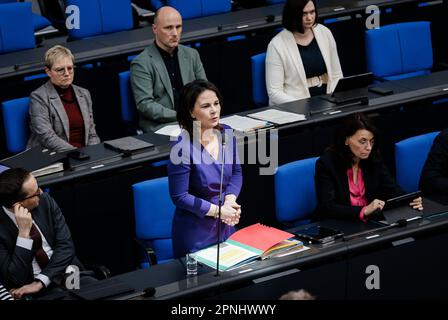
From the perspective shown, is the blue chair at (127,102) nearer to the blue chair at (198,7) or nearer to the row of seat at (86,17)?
the row of seat at (86,17)

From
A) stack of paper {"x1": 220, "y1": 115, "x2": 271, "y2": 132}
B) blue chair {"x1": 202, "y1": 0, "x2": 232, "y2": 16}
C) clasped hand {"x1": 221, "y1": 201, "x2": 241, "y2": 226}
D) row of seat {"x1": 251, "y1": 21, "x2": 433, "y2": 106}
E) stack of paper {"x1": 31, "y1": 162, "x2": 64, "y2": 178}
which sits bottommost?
clasped hand {"x1": 221, "y1": 201, "x2": 241, "y2": 226}

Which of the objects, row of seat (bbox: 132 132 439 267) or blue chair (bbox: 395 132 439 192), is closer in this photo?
row of seat (bbox: 132 132 439 267)

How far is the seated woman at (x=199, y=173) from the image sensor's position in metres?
4.28

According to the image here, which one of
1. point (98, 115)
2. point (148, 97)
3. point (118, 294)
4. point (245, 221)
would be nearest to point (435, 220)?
point (245, 221)

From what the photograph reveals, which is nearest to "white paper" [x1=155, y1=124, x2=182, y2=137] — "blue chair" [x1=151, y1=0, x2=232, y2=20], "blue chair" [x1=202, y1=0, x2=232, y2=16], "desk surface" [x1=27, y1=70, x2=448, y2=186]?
"desk surface" [x1=27, y1=70, x2=448, y2=186]

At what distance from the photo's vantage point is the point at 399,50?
21.9 ft

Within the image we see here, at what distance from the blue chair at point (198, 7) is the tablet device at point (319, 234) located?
10.2 ft

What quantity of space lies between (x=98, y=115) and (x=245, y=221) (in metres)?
1.43

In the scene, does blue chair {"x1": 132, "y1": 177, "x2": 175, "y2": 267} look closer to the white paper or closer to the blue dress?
the blue dress

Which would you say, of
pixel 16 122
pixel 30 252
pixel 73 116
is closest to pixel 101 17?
pixel 73 116

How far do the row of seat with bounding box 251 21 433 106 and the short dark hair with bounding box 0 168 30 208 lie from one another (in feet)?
7.74

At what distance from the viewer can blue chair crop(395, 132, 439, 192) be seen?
522cm

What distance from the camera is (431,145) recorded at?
5.25 metres
